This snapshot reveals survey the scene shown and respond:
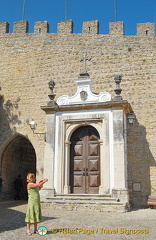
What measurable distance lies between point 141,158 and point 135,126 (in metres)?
1.35

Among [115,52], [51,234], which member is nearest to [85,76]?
[115,52]

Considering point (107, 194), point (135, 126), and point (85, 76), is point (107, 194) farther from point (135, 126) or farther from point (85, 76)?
point (85, 76)

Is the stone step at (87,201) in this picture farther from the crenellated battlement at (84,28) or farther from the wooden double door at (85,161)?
the crenellated battlement at (84,28)

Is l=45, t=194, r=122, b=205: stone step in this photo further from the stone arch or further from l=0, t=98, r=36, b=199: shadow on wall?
l=0, t=98, r=36, b=199: shadow on wall

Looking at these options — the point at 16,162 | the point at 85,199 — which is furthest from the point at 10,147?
the point at 85,199

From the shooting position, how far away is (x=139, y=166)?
37.7 ft

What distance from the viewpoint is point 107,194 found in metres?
9.38

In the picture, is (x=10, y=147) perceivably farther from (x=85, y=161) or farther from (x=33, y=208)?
(x=33, y=208)

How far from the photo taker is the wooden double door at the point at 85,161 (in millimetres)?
10305

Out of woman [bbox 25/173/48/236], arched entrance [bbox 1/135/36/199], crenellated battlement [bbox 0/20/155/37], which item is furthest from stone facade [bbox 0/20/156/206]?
woman [bbox 25/173/48/236]

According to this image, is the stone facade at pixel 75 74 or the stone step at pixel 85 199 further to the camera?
the stone facade at pixel 75 74

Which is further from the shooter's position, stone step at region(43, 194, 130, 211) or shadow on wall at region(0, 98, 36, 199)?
shadow on wall at region(0, 98, 36, 199)

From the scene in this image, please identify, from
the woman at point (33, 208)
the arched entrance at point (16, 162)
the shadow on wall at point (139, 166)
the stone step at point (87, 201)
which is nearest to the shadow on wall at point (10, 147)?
the arched entrance at point (16, 162)

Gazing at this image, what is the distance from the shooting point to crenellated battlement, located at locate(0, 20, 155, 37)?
42.5 ft
